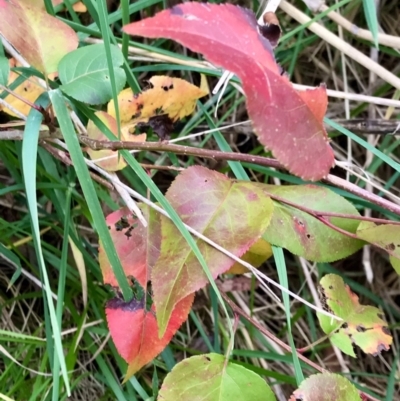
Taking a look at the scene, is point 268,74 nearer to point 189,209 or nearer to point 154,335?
point 189,209

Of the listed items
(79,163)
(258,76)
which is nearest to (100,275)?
(79,163)

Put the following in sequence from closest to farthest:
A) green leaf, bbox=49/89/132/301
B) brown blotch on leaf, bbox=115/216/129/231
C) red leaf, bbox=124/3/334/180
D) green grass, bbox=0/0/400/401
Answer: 1. red leaf, bbox=124/3/334/180
2. green leaf, bbox=49/89/132/301
3. brown blotch on leaf, bbox=115/216/129/231
4. green grass, bbox=0/0/400/401

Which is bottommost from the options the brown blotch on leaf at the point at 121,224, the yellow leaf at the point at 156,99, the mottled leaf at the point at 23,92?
the brown blotch on leaf at the point at 121,224

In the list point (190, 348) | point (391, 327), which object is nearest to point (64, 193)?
point (190, 348)

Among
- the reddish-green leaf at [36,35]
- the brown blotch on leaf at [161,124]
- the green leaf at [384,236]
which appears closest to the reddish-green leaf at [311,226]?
the green leaf at [384,236]

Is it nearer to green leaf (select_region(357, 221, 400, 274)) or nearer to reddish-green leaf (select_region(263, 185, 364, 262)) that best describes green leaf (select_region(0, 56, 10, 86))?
reddish-green leaf (select_region(263, 185, 364, 262))

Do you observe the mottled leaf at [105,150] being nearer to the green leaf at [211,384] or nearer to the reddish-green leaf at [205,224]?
the reddish-green leaf at [205,224]

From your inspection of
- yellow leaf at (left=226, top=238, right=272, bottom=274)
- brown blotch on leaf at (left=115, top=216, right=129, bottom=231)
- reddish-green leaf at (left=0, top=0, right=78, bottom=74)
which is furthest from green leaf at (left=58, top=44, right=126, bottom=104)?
yellow leaf at (left=226, top=238, right=272, bottom=274)
